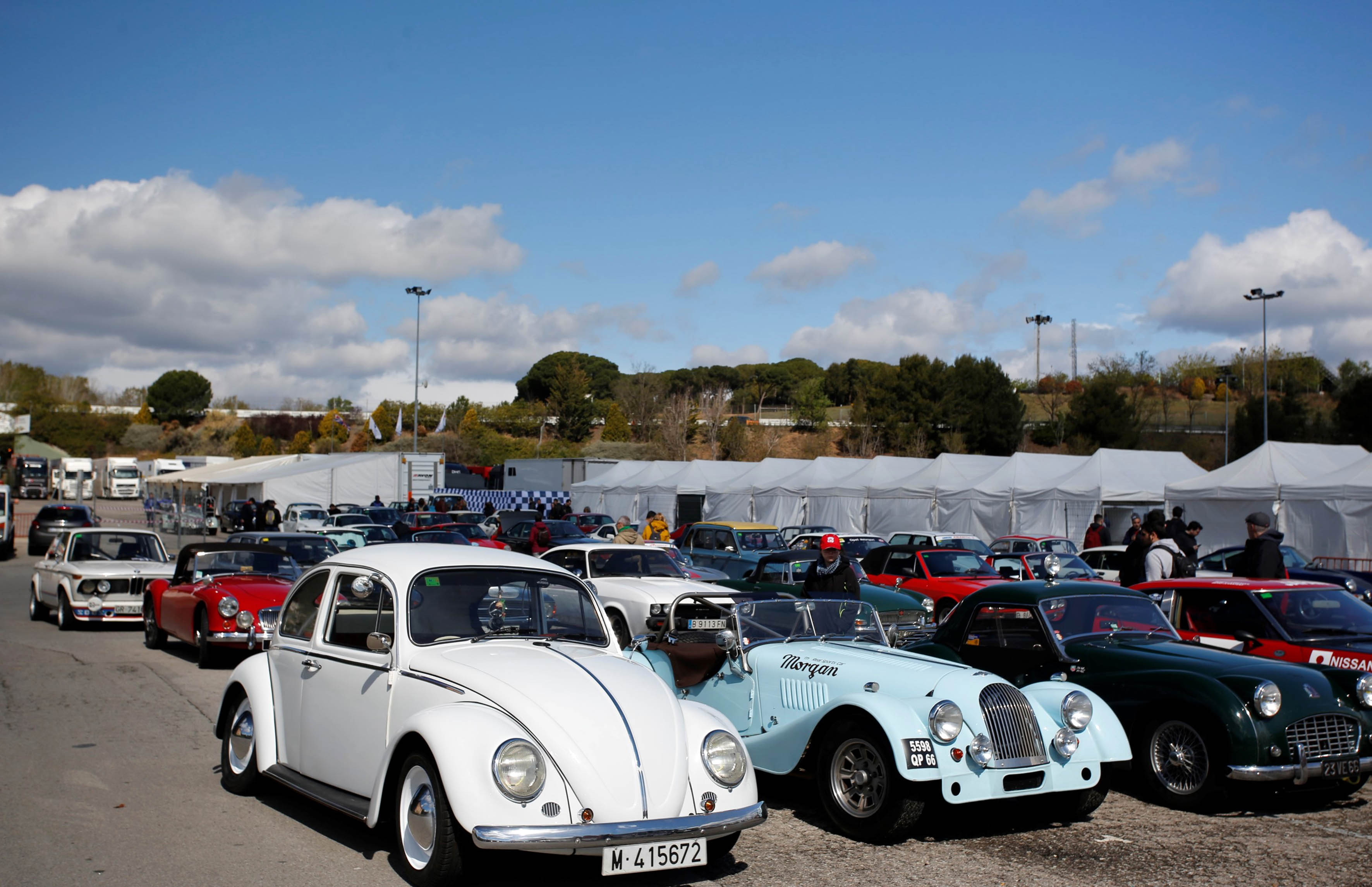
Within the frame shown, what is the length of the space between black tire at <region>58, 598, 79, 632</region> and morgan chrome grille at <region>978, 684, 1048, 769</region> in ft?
47.1

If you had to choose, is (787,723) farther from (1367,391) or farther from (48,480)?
(48,480)

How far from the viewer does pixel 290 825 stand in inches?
244

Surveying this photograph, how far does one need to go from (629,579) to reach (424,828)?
10.3 m

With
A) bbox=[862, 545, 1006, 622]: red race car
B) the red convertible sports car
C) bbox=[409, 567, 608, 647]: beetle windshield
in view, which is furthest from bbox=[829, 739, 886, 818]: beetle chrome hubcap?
bbox=[862, 545, 1006, 622]: red race car

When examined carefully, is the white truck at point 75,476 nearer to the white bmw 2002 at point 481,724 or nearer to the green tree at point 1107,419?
the green tree at point 1107,419

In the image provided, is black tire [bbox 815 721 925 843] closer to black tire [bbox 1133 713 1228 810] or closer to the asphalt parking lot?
the asphalt parking lot

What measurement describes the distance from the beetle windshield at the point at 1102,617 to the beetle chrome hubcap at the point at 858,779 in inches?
104

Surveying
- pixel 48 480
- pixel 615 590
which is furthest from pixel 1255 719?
pixel 48 480

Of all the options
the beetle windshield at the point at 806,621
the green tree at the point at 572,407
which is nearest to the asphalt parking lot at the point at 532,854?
the beetle windshield at the point at 806,621

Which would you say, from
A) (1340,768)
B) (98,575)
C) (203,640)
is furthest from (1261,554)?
(98,575)

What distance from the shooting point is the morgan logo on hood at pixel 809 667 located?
6.94m

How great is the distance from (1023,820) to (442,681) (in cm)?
412

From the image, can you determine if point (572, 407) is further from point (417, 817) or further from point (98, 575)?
point (417, 817)

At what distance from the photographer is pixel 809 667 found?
Answer: 23.3 feet
